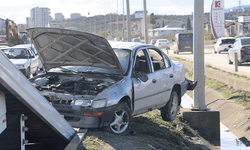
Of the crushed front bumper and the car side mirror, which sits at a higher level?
the car side mirror

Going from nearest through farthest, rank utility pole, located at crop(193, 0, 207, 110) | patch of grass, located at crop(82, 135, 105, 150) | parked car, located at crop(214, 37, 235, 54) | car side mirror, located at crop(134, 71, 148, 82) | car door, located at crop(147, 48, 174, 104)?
patch of grass, located at crop(82, 135, 105, 150) < car side mirror, located at crop(134, 71, 148, 82) < car door, located at crop(147, 48, 174, 104) < utility pole, located at crop(193, 0, 207, 110) < parked car, located at crop(214, 37, 235, 54)

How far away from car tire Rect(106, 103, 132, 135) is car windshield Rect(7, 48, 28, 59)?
461 inches

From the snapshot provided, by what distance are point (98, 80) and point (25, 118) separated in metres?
2.47

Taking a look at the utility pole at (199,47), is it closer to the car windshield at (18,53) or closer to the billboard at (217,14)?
the car windshield at (18,53)

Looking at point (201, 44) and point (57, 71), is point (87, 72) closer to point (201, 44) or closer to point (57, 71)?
point (57, 71)

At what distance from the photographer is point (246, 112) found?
31.6ft

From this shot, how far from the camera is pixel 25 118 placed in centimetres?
429

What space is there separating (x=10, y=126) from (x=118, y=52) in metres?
3.28

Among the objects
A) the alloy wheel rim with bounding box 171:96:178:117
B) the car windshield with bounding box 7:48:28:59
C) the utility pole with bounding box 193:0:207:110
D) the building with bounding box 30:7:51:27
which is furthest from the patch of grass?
the building with bounding box 30:7:51:27

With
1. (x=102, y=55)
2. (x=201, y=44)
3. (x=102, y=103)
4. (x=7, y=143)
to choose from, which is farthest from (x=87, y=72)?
(x=201, y=44)

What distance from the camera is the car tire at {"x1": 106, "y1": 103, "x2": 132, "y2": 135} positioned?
5.89 metres

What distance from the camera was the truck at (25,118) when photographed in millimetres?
3564

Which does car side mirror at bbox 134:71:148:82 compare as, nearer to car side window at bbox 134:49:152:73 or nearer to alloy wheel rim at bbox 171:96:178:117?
car side window at bbox 134:49:152:73

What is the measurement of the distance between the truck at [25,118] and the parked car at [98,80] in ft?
1.73
